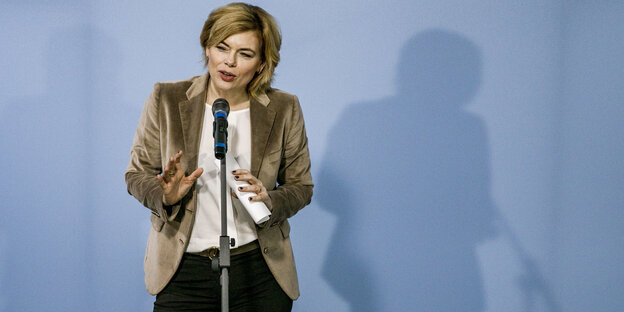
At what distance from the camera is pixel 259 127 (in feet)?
6.20

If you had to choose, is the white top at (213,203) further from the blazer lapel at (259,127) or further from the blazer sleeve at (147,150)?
the blazer sleeve at (147,150)

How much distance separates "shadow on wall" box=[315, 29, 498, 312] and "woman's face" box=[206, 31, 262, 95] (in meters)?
1.19

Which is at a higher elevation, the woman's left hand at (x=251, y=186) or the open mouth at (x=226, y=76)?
the open mouth at (x=226, y=76)

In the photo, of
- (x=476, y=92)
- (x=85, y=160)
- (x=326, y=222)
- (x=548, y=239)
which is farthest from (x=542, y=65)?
(x=85, y=160)

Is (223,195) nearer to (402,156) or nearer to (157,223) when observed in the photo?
(157,223)

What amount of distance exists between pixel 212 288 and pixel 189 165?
39cm

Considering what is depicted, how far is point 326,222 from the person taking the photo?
3.07 m

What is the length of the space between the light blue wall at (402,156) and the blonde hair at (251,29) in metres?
1.03

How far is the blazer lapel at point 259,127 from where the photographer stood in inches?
73.3

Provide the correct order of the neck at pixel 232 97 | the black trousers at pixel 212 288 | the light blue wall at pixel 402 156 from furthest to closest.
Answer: the light blue wall at pixel 402 156 < the neck at pixel 232 97 < the black trousers at pixel 212 288

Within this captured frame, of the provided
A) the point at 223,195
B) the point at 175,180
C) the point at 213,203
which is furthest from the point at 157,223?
the point at 223,195

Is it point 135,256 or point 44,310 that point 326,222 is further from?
point 44,310

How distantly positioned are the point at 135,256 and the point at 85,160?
0.57 meters

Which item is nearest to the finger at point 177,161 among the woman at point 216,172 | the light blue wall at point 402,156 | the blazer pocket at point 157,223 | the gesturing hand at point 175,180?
the gesturing hand at point 175,180
